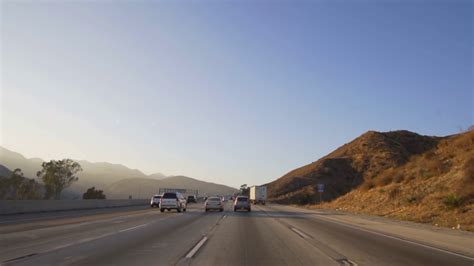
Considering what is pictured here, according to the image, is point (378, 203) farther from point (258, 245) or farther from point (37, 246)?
point (37, 246)

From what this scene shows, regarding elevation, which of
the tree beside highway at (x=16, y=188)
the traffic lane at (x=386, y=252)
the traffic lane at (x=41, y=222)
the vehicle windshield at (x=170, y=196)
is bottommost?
the traffic lane at (x=386, y=252)

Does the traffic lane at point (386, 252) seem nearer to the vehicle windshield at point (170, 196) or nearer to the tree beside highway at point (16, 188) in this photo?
the vehicle windshield at point (170, 196)

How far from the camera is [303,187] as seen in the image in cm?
13450

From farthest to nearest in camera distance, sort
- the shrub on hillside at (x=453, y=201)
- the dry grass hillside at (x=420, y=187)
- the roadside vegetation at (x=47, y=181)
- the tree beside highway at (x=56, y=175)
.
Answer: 1. the tree beside highway at (x=56, y=175)
2. the roadside vegetation at (x=47, y=181)
3. the dry grass hillside at (x=420, y=187)
4. the shrub on hillside at (x=453, y=201)

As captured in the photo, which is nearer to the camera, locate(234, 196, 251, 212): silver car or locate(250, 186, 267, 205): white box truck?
locate(234, 196, 251, 212): silver car

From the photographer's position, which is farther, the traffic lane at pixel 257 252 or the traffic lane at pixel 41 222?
the traffic lane at pixel 41 222

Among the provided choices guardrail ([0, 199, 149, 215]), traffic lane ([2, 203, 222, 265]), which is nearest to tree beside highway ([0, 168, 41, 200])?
guardrail ([0, 199, 149, 215])

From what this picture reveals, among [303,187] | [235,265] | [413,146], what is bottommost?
[235,265]

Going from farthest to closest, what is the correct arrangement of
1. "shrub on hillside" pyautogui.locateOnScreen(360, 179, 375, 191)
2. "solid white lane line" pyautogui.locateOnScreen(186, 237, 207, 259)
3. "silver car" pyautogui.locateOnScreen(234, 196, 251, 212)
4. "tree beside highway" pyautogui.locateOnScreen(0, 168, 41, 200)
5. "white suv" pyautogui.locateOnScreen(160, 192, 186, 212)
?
1. "tree beside highway" pyautogui.locateOnScreen(0, 168, 41, 200)
2. "shrub on hillside" pyautogui.locateOnScreen(360, 179, 375, 191)
3. "silver car" pyautogui.locateOnScreen(234, 196, 251, 212)
4. "white suv" pyautogui.locateOnScreen(160, 192, 186, 212)
5. "solid white lane line" pyautogui.locateOnScreen(186, 237, 207, 259)

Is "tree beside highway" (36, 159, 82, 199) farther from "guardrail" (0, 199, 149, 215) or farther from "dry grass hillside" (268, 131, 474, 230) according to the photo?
"dry grass hillside" (268, 131, 474, 230)

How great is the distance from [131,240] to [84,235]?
2597 mm

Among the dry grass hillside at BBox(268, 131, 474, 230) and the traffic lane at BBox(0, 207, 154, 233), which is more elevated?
the dry grass hillside at BBox(268, 131, 474, 230)

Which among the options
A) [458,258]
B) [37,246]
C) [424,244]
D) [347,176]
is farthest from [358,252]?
[347,176]

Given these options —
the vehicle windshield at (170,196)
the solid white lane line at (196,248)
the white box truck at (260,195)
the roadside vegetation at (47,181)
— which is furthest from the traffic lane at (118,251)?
the white box truck at (260,195)
